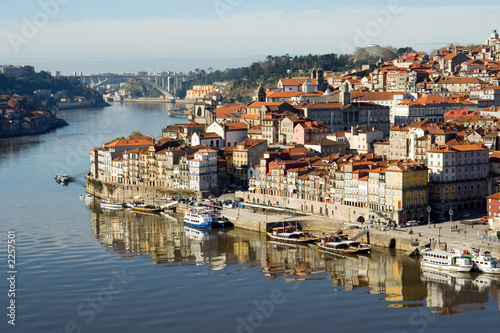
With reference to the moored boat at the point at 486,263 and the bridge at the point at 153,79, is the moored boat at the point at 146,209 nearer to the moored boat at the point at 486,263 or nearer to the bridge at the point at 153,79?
the moored boat at the point at 486,263

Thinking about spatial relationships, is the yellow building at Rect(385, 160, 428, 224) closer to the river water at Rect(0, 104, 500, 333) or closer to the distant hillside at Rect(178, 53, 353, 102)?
the river water at Rect(0, 104, 500, 333)

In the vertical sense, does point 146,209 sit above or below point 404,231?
below

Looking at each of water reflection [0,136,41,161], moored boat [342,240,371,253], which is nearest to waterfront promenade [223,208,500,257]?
moored boat [342,240,371,253]

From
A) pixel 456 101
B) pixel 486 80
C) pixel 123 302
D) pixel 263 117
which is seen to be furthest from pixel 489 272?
pixel 486 80

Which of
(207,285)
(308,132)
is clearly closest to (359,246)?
(207,285)

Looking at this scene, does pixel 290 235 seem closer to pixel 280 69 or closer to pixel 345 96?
pixel 345 96

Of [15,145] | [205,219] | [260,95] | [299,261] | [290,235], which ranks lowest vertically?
[299,261]

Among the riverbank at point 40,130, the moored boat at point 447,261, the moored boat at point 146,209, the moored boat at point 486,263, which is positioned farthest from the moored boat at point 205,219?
the riverbank at point 40,130

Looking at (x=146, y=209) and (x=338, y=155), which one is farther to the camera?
(x=146, y=209)
